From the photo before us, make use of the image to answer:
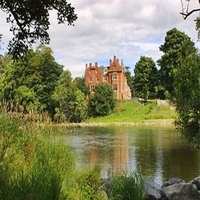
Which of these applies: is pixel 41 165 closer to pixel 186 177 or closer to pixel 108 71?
pixel 186 177

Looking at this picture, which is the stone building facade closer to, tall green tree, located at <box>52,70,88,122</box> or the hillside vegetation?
the hillside vegetation

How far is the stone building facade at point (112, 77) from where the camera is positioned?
75750mm

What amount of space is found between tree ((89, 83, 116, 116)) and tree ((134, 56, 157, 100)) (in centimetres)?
588

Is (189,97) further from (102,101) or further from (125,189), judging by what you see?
(102,101)

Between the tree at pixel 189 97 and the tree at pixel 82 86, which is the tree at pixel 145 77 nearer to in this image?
the tree at pixel 82 86

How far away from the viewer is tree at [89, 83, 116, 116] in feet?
215

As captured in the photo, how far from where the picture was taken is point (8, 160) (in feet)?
20.0

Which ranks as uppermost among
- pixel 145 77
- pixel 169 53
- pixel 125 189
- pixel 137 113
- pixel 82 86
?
pixel 169 53

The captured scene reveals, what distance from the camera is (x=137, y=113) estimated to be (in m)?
63.7

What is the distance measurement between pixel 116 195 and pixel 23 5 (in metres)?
3.74

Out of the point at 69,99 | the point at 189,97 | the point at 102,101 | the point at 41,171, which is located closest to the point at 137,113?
the point at 102,101

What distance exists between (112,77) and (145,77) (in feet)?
27.9

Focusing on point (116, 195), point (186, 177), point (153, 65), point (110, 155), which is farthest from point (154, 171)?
point (153, 65)

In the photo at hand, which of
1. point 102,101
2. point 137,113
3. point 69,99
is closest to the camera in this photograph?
point 69,99
